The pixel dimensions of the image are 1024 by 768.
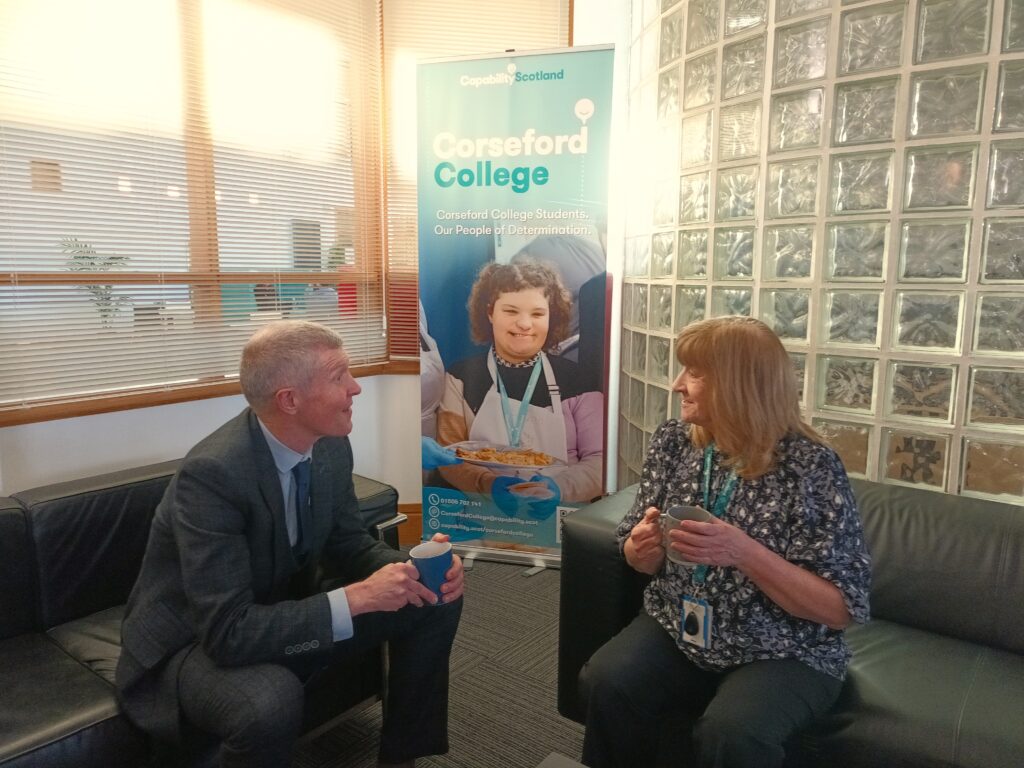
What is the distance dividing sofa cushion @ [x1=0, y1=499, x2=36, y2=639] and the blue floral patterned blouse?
1649 millimetres

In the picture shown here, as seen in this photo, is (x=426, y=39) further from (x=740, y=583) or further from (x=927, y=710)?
(x=927, y=710)

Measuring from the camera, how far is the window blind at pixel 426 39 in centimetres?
322

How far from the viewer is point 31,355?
7.34 ft

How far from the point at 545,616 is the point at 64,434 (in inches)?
71.2

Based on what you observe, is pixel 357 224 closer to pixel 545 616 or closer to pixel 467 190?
pixel 467 190

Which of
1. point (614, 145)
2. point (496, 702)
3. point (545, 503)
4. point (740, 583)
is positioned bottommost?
point (496, 702)

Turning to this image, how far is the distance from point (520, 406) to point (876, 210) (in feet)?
5.02

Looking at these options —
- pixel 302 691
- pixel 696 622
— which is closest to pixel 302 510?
pixel 302 691

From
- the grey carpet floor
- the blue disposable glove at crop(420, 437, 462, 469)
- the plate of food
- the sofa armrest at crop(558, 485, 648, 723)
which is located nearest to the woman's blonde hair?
the sofa armrest at crop(558, 485, 648, 723)

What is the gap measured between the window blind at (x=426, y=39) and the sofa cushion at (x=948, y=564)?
240 centimetres

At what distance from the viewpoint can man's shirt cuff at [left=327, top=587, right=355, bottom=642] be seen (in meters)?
1.44

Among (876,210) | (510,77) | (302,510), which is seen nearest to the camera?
(302,510)

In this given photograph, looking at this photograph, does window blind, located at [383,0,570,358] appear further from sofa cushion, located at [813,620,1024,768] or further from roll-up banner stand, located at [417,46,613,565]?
sofa cushion, located at [813,620,1024,768]

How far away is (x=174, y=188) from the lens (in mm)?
2561
